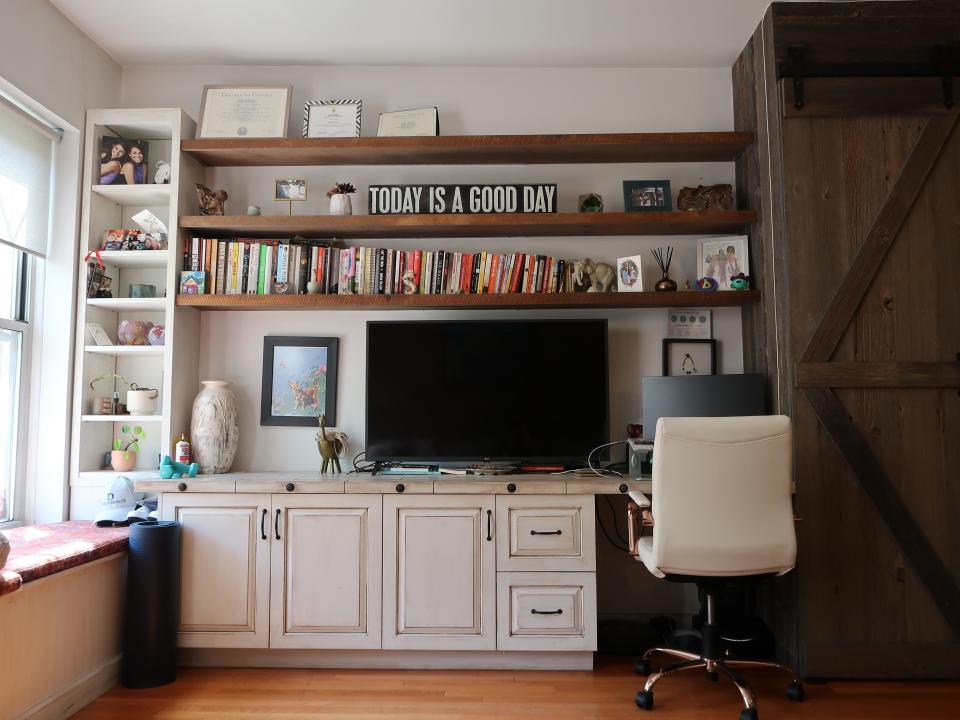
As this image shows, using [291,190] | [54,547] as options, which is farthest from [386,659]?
[291,190]

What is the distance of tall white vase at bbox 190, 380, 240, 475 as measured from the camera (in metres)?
3.21

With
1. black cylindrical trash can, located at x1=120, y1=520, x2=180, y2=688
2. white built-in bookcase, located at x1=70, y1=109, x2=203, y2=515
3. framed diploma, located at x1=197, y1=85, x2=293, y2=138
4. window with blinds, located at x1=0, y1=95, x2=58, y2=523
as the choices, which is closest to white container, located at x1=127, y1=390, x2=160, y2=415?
white built-in bookcase, located at x1=70, y1=109, x2=203, y2=515

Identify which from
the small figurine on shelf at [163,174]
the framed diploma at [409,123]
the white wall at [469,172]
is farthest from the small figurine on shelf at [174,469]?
the framed diploma at [409,123]

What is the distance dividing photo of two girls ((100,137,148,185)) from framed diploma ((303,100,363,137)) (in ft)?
2.66

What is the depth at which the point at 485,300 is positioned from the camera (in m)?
3.18

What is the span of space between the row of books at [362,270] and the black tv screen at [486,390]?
182 millimetres

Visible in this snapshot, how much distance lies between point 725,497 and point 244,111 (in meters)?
2.79

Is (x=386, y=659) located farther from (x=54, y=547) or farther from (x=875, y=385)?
(x=875, y=385)

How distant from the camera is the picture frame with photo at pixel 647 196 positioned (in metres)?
3.36

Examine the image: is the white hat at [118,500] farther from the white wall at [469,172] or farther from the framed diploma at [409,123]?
the framed diploma at [409,123]

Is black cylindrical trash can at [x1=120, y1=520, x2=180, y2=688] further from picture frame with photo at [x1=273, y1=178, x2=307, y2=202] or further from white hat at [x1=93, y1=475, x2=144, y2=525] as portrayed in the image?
picture frame with photo at [x1=273, y1=178, x2=307, y2=202]

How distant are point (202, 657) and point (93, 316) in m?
1.63

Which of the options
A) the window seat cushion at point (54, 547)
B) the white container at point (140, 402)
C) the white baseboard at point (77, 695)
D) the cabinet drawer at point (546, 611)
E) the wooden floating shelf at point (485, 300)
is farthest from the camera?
the white container at point (140, 402)

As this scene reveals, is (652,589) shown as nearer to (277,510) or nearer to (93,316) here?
(277,510)
